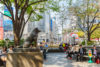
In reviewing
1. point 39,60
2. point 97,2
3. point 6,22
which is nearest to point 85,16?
point 97,2

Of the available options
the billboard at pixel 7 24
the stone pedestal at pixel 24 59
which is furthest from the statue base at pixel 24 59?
the billboard at pixel 7 24

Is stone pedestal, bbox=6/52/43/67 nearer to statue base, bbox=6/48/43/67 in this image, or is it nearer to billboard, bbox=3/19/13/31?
statue base, bbox=6/48/43/67

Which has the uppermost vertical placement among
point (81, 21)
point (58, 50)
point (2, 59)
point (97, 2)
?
point (97, 2)

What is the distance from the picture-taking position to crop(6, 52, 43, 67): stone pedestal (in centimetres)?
502

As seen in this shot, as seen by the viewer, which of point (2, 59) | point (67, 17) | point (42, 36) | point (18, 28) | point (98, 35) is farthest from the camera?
point (42, 36)

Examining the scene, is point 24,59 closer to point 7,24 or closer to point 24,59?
point 24,59

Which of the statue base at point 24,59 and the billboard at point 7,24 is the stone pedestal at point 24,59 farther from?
the billboard at point 7,24

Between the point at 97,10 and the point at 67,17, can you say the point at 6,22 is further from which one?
the point at 97,10

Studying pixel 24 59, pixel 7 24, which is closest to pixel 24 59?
pixel 24 59

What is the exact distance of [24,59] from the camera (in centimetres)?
511

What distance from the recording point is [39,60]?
16.9ft

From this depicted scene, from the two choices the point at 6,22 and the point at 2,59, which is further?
the point at 6,22

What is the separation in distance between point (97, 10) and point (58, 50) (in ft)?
30.9

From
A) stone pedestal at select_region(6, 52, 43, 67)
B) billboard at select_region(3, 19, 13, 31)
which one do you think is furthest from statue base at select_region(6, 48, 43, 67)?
billboard at select_region(3, 19, 13, 31)
